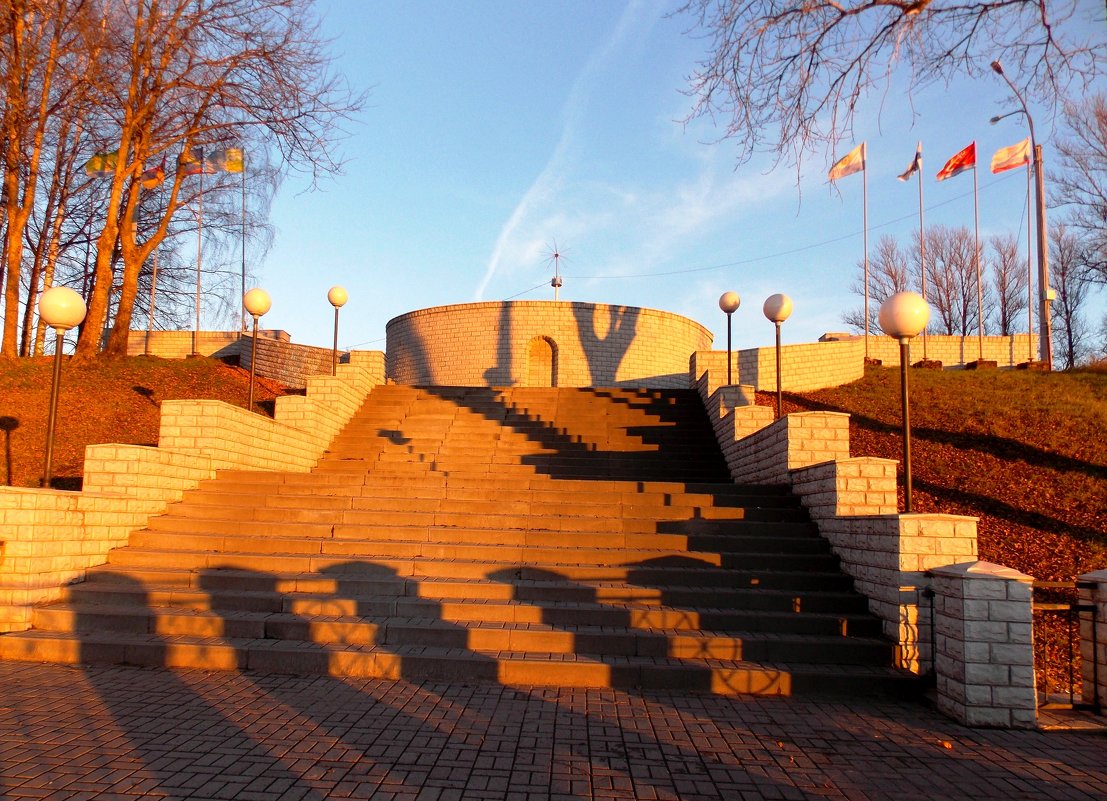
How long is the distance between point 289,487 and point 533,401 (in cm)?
688

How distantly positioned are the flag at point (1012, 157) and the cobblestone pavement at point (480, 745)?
2731 centimetres

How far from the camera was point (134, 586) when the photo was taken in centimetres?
698

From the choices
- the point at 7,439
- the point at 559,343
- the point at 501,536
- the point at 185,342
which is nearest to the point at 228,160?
the point at 185,342

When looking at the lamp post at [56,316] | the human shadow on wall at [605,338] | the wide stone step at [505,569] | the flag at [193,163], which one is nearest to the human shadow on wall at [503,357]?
the human shadow on wall at [605,338]

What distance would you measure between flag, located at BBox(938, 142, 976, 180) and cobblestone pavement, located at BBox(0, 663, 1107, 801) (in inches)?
1162

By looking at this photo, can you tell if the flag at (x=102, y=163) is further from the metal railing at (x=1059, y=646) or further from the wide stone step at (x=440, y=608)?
the metal railing at (x=1059, y=646)

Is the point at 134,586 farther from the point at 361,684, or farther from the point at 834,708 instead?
the point at 834,708

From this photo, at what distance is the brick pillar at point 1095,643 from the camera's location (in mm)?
5127

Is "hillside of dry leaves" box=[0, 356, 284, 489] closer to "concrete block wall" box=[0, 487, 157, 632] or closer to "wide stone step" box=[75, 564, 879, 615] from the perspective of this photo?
"concrete block wall" box=[0, 487, 157, 632]

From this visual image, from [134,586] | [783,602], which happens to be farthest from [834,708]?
[134,586]

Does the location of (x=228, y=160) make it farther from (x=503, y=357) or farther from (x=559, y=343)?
(x=559, y=343)

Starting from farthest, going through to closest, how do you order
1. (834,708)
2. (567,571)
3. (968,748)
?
(567,571) → (834,708) → (968,748)

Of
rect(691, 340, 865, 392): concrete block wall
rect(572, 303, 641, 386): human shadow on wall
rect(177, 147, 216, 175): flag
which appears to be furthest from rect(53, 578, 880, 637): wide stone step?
rect(572, 303, 641, 386): human shadow on wall

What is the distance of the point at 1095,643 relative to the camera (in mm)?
5203
